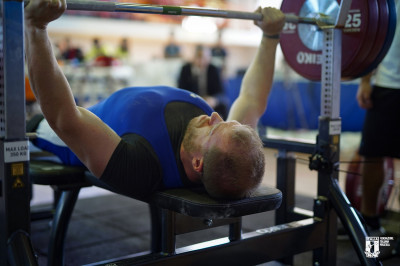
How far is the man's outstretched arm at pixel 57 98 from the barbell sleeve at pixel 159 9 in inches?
3.5

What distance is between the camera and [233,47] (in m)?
15.9

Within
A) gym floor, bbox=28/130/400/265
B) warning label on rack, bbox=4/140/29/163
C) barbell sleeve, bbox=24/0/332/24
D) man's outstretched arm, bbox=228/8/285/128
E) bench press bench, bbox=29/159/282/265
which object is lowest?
gym floor, bbox=28/130/400/265

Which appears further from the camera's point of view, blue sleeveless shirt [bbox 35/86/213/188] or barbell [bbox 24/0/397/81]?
barbell [bbox 24/0/397/81]

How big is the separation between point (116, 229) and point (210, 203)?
1.63 m

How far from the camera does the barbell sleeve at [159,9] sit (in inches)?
53.0

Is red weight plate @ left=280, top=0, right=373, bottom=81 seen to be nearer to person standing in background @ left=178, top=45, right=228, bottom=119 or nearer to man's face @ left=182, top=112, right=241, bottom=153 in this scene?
man's face @ left=182, top=112, right=241, bottom=153

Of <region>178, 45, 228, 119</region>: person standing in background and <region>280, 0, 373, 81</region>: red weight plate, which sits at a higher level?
<region>280, 0, 373, 81</region>: red weight plate

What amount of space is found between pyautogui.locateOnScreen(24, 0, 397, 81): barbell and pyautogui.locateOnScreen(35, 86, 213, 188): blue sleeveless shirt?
30 centimetres

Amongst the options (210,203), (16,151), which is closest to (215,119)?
(210,203)

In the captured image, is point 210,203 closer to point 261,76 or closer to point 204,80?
point 261,76

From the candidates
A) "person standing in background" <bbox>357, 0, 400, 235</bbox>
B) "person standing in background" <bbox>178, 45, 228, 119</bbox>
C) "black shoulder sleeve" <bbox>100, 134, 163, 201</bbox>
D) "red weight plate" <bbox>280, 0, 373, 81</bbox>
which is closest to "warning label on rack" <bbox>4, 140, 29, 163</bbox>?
"black shoulder sleeve" <bbox>100, 134, 163, 201</bbox>

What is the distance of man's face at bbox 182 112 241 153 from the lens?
127cm

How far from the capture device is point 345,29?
1.82 m

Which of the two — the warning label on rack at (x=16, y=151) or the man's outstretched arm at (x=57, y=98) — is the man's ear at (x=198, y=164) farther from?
the warning label on rack at (x=16, y=151)
